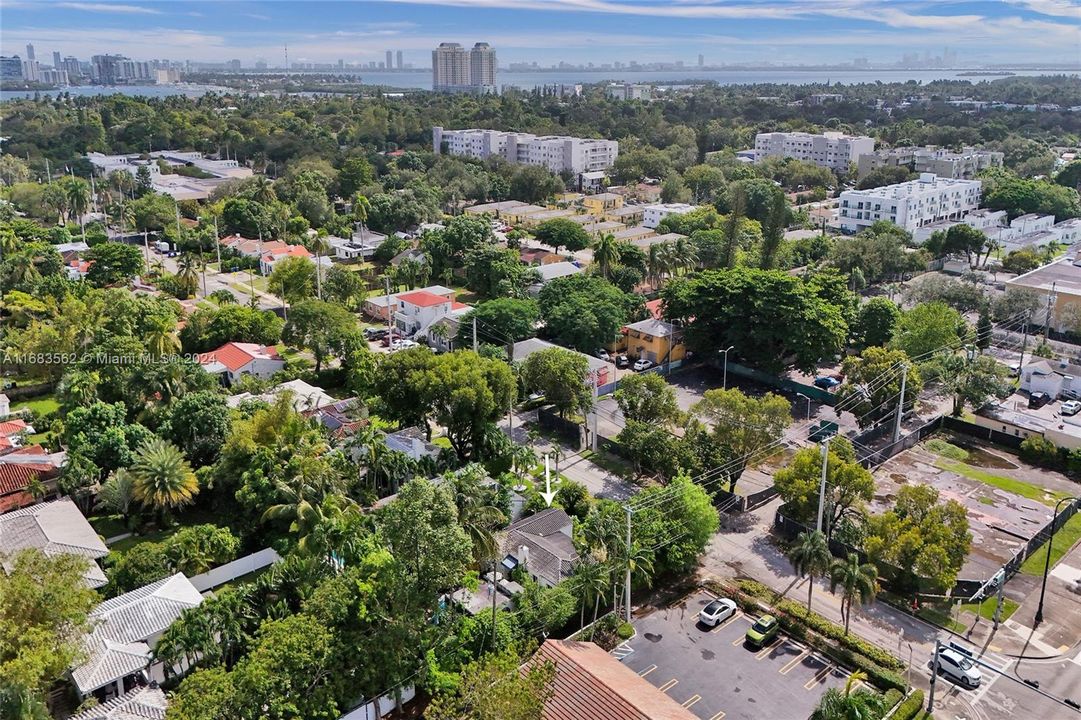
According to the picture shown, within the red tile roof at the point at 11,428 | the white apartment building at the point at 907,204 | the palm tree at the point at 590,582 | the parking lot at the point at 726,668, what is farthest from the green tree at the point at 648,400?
the white apartment building at the point at 907,204

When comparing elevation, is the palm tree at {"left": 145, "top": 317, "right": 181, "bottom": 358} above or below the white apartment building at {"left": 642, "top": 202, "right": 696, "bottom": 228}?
below

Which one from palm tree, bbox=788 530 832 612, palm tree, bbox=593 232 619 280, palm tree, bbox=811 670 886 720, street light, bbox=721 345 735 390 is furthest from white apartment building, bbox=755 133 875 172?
palm tree, bbox=811 670 886 720

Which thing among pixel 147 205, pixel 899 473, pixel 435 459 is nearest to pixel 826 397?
pixel 899 473

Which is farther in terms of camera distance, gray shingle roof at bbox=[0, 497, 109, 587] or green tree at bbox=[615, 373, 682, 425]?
green tree at bbox=[615, 373, 682, 425]

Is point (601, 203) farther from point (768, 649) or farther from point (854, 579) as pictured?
point (854, 579)

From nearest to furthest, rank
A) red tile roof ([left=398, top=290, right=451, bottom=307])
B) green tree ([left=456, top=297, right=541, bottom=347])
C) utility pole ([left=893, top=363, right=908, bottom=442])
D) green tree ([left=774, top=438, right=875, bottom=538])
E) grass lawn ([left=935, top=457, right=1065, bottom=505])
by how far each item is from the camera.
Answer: green tree ([left=774, top=438, right=875, bottom=538]) → grass lawn ([left=935, top=457, right=1065, bottom=505]) → utility pole ([left=893, top=363, right=908, bottom=442]) → green tree ([left=456, top=297, right=541, bottom=347]) → red tile roof ([left=398, top=290, right=451, bottom=307])

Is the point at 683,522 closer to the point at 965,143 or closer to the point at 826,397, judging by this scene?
the point at 826,397

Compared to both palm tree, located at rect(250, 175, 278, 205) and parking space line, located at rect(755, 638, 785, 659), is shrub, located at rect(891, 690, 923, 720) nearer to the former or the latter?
parking space line, located at rect(755, 638, 785, 659)
